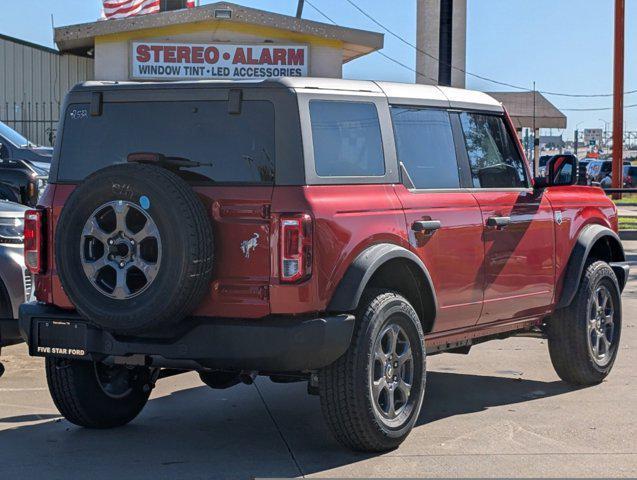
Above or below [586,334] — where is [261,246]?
above

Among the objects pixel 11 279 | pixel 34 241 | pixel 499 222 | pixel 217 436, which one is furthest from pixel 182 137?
pixel 11 279

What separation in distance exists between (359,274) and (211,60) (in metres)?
19.7

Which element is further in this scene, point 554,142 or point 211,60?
point 554,142

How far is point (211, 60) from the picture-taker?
25.3 m

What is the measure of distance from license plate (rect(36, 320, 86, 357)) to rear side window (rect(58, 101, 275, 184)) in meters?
0.84

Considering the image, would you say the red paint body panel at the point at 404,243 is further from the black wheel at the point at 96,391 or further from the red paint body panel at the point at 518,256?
the black wheel at the point at 96,391

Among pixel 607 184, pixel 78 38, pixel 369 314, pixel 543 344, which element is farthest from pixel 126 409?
pixel 607 184

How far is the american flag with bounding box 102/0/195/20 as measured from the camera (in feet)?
95.3

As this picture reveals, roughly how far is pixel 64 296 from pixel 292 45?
19.6 meters

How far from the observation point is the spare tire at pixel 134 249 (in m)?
5.92

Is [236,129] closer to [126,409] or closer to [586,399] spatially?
[126,409]

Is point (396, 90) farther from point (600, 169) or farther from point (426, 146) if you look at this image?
point (600, 169)

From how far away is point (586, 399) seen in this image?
7.99 metres

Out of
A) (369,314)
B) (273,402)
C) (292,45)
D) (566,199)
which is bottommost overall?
(273,402)
